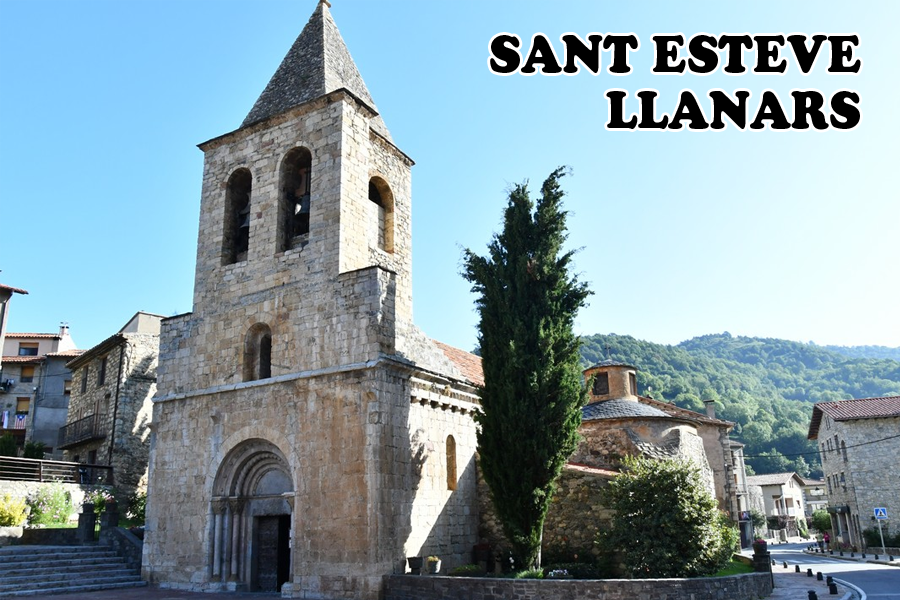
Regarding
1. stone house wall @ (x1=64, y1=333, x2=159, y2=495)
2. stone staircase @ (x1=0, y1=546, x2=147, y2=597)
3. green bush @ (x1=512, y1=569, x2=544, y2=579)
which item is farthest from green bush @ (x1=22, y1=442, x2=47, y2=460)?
green bush @ (x1=512, y1=569, x2=544, y2=579)

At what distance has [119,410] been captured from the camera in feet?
99.1

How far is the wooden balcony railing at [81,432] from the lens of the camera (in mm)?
31234

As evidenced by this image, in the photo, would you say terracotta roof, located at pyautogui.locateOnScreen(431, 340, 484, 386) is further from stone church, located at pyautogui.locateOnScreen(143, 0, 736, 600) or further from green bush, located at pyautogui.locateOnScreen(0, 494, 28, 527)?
green bush, located at pyautogui.locateOnScreen(0, 494, 28, 527)

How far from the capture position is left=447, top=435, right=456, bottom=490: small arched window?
18.7 meters

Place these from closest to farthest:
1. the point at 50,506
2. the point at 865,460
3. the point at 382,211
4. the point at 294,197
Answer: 1. the point at 294,197
2. the point at 382,211
3. the point at 50,506
4. the point at 865,460

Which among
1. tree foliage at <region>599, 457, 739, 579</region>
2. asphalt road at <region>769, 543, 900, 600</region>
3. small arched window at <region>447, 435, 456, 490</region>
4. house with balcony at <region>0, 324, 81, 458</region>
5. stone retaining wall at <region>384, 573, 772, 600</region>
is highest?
house with balcony at <region>0, 324, 81, 458</region>

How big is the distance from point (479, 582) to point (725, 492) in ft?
88.3

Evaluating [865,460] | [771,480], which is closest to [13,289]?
[865,460]

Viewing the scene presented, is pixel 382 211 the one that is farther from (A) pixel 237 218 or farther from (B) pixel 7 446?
(B) pixel 7 446

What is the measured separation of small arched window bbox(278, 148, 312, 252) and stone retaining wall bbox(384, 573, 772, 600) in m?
9.67

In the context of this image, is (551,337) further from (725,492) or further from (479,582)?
(725,492)

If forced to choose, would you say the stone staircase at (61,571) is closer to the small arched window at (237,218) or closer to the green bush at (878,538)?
the small arched window at (237,218)

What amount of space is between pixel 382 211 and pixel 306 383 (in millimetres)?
6292

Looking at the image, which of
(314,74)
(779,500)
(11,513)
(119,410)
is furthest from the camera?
(779,500)
